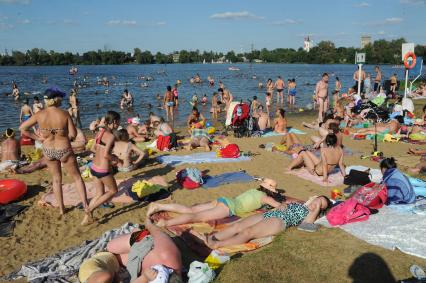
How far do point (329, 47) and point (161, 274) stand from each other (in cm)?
10536

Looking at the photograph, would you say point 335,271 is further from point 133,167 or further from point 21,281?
point 133,167

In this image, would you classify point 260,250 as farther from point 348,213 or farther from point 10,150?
point 10,150

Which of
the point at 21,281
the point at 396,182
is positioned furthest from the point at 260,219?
the point at 21,281

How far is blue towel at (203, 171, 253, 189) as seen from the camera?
709 centimetres

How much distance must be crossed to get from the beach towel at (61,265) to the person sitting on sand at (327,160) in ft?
13.4

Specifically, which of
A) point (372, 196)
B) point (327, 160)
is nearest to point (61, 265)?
Answer: point (372, 196)

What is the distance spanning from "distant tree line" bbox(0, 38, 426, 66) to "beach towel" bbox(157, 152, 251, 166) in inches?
3265

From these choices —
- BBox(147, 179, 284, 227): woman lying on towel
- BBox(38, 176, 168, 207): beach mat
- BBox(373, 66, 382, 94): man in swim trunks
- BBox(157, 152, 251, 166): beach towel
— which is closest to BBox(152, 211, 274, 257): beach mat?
BBox(147, 179, 284, 227): woman lying on towel

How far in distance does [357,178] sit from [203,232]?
3.21m

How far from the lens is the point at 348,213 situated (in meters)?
4.69

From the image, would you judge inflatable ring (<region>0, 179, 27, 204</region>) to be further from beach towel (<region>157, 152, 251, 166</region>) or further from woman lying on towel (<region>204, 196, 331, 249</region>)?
woman lying on towel (<region>204, 196, 331, 249</region>)

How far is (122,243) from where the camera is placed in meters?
3.97

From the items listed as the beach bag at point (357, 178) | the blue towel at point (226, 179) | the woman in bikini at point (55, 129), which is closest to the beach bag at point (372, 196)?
the beach bag at point (357, 178)

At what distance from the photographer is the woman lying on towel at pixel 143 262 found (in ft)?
11.0
